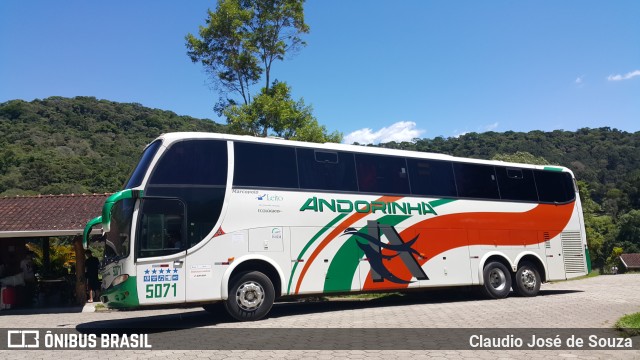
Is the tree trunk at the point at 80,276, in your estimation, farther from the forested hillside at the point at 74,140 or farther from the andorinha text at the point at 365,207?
the forested hillside at the point at 74,140

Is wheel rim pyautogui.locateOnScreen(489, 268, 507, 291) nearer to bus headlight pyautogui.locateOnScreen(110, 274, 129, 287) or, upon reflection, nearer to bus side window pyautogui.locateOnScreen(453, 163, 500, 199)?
bus side window pyautogui.locateOnScreen(453, 163, 500, 199)

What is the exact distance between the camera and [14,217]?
1573 cm

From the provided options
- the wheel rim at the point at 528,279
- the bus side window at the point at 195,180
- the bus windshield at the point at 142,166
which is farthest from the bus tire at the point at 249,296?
the wheel rim at the point at 528,279

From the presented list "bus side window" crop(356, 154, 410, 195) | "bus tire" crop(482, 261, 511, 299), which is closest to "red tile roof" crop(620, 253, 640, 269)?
"bus tire" crop(482, 261, 511, 299)

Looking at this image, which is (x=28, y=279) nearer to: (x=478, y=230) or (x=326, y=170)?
(x=326, y=170)

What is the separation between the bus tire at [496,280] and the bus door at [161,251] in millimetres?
8283

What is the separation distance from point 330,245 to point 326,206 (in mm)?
882

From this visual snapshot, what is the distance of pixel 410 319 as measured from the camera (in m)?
9.41

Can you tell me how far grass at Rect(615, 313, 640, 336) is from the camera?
7277 mm

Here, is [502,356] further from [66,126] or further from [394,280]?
[66,126]

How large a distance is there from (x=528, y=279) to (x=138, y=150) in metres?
56.0

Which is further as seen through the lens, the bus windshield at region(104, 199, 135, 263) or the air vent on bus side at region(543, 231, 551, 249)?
the air vent on bus side at region(543, 231, 551, 249)

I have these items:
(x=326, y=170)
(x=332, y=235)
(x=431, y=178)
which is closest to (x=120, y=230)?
(x=332, y=235)

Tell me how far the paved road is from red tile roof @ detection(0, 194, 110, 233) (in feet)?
8.82
